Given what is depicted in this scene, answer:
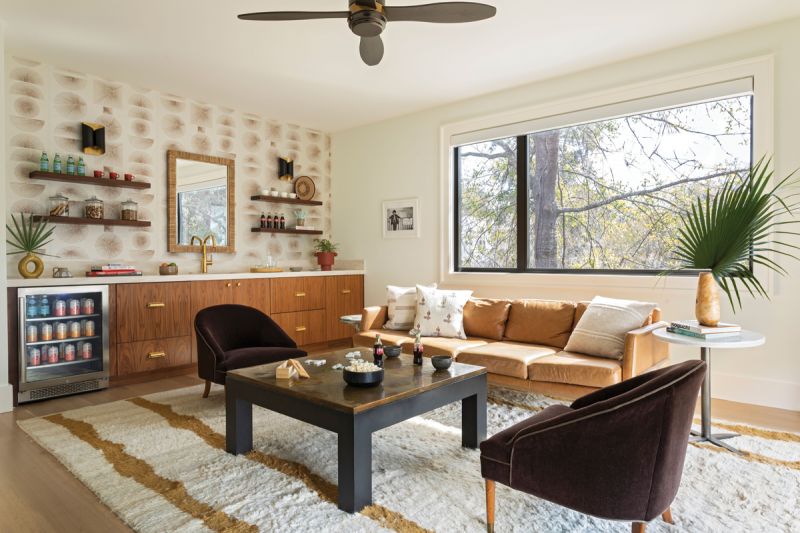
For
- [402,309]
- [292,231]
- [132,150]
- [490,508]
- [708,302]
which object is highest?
[132,150]

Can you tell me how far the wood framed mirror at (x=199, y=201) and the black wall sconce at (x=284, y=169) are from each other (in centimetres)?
63

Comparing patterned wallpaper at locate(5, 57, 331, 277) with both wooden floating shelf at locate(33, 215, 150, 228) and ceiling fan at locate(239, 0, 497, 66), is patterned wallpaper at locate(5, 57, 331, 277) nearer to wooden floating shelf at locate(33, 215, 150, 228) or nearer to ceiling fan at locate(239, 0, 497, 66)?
wooden floating shelf at locate(33, 215, 150, 228)

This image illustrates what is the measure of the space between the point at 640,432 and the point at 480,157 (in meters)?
4.05

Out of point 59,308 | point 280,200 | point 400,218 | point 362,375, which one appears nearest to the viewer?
point 362,375

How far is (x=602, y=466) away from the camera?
163 centimetres

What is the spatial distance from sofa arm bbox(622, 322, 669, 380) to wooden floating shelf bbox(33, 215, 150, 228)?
4322 mm

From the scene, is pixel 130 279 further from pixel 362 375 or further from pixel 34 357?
pixel 362 375

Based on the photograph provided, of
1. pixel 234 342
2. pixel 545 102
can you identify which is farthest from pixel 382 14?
pixel 234 342

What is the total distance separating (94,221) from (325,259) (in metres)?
2.58

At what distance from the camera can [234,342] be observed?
398 cm

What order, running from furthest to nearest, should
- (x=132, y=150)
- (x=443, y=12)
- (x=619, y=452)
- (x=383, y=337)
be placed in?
(x=132, y=150) → (x=383, y=337) → (x=443, y=12) → (x=619, y=452)

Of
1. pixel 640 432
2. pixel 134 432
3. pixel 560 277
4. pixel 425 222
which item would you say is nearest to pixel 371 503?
pixel 640 432

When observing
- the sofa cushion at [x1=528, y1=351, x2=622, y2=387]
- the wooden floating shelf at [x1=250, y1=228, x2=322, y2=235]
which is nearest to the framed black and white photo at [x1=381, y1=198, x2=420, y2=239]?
the wooden floating shelf at [x1=250, y1=228, x2=322, y2=235]

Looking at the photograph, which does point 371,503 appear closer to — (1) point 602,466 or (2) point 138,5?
(1) point 602,466
